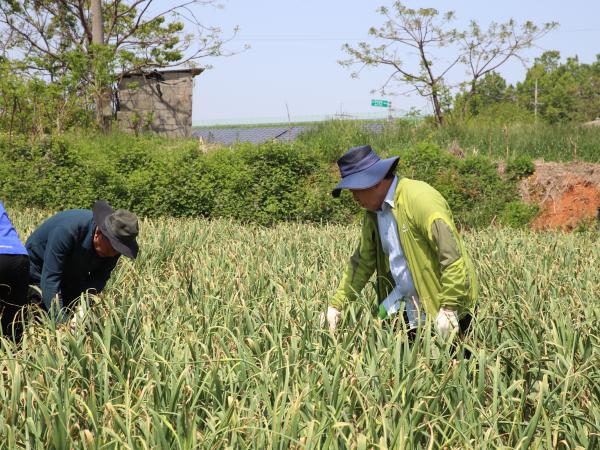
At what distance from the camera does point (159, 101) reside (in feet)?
57.1

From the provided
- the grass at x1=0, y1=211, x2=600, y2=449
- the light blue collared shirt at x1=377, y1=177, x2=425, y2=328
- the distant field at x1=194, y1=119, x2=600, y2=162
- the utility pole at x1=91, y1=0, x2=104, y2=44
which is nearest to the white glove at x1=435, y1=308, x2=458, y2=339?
the grass at x1=0, y1=211, x2=600, y2=449

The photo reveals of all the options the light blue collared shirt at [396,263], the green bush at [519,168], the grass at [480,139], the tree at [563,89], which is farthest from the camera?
the tree at [563,89]

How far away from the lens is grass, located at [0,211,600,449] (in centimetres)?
233

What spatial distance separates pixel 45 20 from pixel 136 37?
8.62 feet

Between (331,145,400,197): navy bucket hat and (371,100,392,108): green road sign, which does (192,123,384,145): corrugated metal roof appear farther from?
(331,145,400,197): navy bucket hat

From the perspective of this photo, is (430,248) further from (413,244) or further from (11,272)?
(11,272)

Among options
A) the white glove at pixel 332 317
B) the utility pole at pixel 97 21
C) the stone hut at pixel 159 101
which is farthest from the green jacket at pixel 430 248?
the utility pole at pixel 97 21

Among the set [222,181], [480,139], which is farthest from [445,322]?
[480,139]

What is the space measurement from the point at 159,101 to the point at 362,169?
14700 millimetres

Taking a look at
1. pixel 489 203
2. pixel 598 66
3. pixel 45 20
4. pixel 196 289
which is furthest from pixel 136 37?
pixel 598 66

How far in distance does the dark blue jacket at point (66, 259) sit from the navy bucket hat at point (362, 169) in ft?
4.14

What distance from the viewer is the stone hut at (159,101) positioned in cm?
1722

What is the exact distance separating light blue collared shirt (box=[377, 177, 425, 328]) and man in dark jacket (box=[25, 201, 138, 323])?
3.79ft

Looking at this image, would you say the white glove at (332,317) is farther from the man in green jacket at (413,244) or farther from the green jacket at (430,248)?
the green jacket at (430,248)
